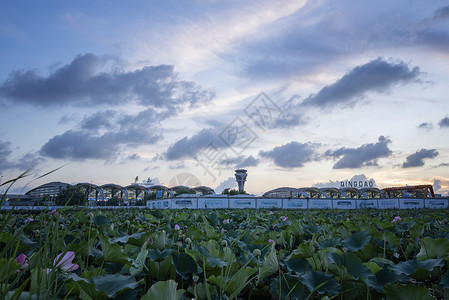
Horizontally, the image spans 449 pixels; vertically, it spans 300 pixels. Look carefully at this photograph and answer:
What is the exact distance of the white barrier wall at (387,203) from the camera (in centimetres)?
2882

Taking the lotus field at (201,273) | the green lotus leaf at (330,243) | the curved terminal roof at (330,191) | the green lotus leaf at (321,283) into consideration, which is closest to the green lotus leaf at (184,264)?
the lotus field at (201,273)

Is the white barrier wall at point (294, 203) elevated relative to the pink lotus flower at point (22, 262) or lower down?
lower down

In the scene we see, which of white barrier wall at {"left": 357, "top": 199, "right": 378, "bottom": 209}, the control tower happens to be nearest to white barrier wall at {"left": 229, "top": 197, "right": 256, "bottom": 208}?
white barrier wall at {"left": 357, "top": 199, "right": 378, "bottom": 209}

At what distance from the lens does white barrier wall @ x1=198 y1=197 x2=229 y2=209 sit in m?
25.6

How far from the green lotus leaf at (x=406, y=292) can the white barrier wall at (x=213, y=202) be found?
2463 centimetres

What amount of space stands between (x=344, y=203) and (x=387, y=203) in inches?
155

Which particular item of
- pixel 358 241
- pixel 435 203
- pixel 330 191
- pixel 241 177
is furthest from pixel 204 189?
pixel 358 241

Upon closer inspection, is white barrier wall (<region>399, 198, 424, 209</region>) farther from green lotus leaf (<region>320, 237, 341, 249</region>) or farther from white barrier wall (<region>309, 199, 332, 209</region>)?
green lotus leaf (<region>320, 237, 341, 249</region>)

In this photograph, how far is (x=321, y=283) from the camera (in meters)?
1.24

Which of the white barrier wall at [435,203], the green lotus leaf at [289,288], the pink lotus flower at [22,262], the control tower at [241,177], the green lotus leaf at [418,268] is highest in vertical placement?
the control tower at [241,177]

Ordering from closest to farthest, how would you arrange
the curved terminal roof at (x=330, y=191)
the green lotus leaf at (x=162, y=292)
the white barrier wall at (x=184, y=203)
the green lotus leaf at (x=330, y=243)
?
the green lotus leaf at (x=162, y=292) → the green lotus leaf at (x=330, y=243) → the white barrier wall at (x=184, y=203) → the curved terminal roof at (x=330, y=191)

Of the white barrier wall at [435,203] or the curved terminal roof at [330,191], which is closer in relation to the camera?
the white barrier wall at [435,203]

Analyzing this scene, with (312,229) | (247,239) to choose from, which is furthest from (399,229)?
(247,239)

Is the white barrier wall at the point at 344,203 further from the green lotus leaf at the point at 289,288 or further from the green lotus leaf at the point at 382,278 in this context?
the green lotus leaf at the point at 289,288
